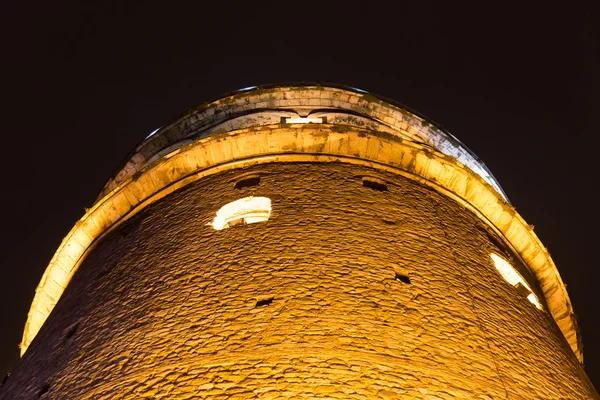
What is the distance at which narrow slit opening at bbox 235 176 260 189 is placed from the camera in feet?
39.5

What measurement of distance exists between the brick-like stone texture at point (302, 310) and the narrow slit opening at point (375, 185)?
0.53ft

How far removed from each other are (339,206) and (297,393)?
418 cm

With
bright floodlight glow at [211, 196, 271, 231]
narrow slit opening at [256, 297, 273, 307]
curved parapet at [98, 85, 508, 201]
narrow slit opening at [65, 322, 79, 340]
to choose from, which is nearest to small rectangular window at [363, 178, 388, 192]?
bright floodlight glow at [211, 196, 271, 231]

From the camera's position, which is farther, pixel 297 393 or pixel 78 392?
pixel 78 392

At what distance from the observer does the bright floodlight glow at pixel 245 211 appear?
452 inches

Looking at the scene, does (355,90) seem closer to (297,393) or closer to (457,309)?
(457,309)

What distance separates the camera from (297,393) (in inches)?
285

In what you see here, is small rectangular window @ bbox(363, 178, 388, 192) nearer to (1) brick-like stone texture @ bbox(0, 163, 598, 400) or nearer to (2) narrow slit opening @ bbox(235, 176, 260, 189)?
(1) brick-like stone texture @ bbox(0, 163, 598, 400)

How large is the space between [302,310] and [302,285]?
522mm

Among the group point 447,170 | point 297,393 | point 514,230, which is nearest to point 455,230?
point 447,170

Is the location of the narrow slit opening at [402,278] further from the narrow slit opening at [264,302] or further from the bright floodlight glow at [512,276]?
the bright floodlight glow at [512,276]

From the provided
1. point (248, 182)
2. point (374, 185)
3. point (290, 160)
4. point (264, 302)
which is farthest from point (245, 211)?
point (264, 302)

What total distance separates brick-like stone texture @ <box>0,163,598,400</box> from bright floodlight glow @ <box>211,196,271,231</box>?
5.8 inches

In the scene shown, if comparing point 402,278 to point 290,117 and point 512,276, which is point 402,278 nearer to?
point 512,276
